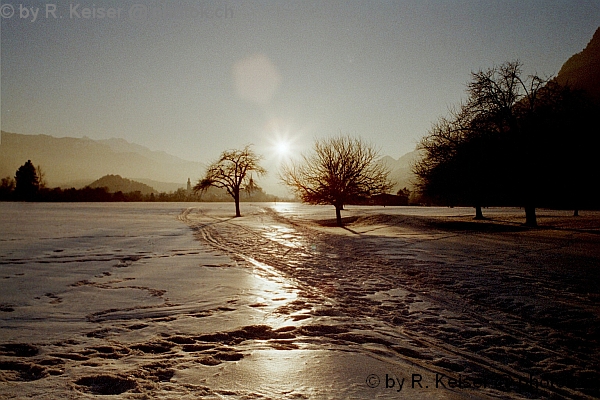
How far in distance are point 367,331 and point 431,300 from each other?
2.25 m

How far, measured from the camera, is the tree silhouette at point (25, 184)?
7581 centimetres

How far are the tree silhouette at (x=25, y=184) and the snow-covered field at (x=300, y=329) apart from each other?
268 feet

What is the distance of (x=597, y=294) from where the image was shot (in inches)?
269

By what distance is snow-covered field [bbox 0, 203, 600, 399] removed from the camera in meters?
3.52

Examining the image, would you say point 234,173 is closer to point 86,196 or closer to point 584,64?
→ point 86,196

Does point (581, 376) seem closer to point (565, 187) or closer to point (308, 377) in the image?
point (308, 377)

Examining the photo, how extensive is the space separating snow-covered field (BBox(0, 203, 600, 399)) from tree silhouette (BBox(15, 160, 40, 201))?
81.8 m

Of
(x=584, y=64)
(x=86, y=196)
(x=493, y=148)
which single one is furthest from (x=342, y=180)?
(x=584, y=64)

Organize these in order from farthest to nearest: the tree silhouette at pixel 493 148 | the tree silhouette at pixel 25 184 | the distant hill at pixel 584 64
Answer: the distant hill at pixel 584 64 → the tree silhouette at pixel 25 184 → the tree silhouette at pixel 493 148

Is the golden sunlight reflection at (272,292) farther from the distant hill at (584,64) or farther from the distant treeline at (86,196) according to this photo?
the distant hill at (584,64)

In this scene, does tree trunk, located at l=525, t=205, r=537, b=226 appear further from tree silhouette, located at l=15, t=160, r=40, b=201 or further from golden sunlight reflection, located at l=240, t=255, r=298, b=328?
tree silhouette, located at l=15, t=160, r=40, b=201

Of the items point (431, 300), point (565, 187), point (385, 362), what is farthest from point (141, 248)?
point (565, 187)

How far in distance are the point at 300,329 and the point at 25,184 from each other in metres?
91.8

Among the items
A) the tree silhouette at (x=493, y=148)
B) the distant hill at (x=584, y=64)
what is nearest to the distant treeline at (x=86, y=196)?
the tree silhouette at (x=493, y=148)
